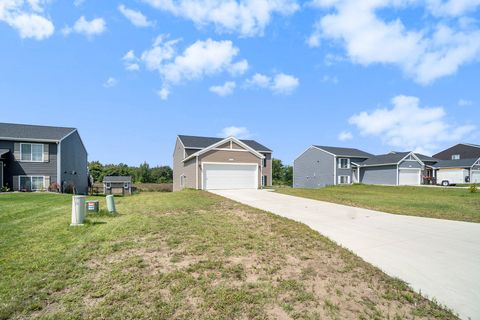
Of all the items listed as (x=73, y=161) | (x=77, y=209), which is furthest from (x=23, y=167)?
(x=77, y=209)

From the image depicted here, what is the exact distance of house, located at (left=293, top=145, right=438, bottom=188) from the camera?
115ft

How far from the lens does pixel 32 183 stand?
21562 mm

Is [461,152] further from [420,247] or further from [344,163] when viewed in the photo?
[420,247]

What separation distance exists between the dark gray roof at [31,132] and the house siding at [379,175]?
35.6 meters

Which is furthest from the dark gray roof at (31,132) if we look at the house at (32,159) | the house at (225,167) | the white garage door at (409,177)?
the white garage door at (409,177)

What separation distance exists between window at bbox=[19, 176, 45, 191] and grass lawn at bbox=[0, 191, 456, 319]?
1782cm

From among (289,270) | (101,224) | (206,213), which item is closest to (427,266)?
(289,270)

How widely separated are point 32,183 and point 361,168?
123ft

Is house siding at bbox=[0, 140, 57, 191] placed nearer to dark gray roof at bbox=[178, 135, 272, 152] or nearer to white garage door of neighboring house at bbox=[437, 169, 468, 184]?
dark gray roof at bbox=[178, 135, 272, 152]

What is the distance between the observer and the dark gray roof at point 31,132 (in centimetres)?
2174

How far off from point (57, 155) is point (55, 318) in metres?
23.1

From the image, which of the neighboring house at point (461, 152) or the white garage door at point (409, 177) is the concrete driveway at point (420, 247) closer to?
the white garage door at point (409, 177)

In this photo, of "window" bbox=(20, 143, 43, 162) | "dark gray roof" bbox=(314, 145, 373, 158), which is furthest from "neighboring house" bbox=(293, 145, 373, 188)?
"window" bbox=(20, 143, 43, 162)

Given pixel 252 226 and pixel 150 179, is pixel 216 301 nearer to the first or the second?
pixel 252 226
